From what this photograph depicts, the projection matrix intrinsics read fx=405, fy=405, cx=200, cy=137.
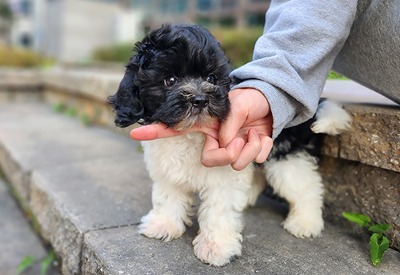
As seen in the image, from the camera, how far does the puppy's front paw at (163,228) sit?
1950mm

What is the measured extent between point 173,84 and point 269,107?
1.35 feet

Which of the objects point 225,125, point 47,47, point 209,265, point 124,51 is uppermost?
point 225,125

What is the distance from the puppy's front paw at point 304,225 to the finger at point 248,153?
683mm

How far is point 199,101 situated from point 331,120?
81 cm

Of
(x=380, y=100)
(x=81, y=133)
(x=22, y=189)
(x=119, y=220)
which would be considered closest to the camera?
(x=119, y=220)

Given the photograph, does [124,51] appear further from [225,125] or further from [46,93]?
[225,125]

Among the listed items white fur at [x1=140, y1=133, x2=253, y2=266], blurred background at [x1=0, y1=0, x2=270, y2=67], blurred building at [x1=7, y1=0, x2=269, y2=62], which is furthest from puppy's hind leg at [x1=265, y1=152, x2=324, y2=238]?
blurred building at [x1=7, y1=0, x2=269, y2=62]

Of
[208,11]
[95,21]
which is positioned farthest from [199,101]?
[208,11]

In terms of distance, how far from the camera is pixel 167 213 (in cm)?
198

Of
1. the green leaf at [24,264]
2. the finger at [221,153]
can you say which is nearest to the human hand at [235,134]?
the finger at [221,153]

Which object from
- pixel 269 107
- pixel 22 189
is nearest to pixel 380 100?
pixel 269 107

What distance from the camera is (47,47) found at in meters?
18.9

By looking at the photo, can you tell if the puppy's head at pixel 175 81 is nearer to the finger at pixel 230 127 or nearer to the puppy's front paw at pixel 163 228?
the finger at pixel 230 127

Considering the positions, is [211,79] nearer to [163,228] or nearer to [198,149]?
[198,149]
